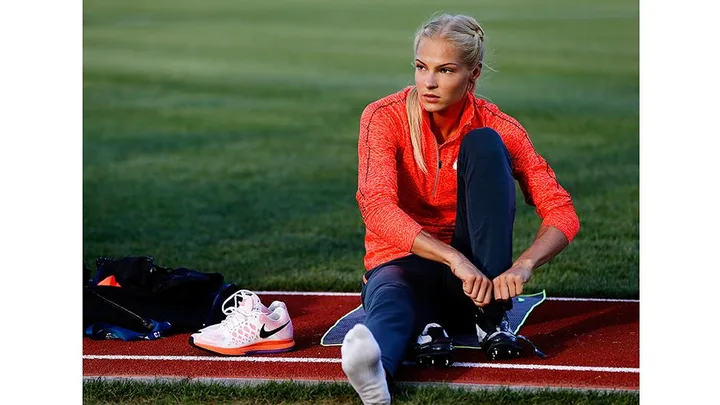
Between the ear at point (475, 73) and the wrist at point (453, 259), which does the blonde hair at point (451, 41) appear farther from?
the wrist at point (453, 259)

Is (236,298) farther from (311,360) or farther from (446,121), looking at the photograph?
(446,121)

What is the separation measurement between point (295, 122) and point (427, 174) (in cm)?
988

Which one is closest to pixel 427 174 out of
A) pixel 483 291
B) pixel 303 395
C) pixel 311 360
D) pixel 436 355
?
pixel 483 291

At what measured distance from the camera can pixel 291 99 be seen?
1645 centimetres

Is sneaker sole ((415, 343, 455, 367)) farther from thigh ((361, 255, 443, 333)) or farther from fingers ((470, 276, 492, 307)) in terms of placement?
fingers ((470, 276, 492, 307))

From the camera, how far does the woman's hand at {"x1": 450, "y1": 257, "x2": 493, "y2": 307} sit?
430 centimetres

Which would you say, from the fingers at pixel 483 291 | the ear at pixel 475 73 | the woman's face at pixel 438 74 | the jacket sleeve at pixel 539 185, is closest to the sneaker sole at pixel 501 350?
the fingers at pixel 483 291

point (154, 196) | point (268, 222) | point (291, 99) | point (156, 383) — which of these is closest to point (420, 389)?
point (156, 383)

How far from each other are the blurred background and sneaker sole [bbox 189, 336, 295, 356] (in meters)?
1.40

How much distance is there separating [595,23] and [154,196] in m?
11.7

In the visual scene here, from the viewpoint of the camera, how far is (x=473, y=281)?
14.1 feet

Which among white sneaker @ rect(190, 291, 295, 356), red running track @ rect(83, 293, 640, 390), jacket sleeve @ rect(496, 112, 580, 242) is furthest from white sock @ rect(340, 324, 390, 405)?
jacket sleeve @ rect(496, 112, 580, 242)
